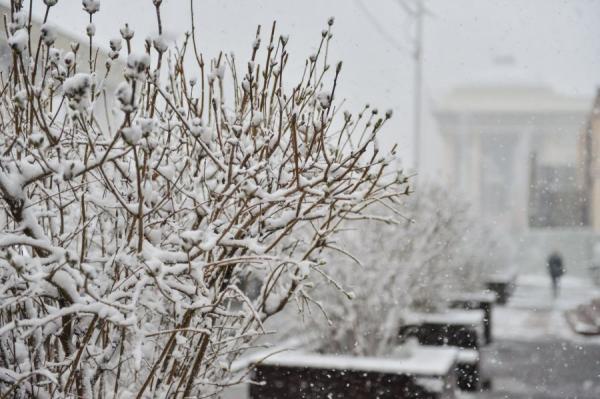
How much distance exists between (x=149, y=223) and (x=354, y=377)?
161 inches

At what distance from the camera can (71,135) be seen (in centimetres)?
282

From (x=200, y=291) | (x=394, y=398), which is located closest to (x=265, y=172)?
(x=200, y=291)

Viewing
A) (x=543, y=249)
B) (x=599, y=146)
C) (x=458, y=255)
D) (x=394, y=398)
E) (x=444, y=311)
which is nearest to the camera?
(x=394, y=398)

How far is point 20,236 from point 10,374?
51 cm

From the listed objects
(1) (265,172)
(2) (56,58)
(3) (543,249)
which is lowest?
(3) (543,249)

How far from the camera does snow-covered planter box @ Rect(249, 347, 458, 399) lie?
6.29 m

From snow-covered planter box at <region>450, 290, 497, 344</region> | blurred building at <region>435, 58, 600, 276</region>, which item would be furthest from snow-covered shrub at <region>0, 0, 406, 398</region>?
blurred building at <region>435, 58, 600, 276</region>

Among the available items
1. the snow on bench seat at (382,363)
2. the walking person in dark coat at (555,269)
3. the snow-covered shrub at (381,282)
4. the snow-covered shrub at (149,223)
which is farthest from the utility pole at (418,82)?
the snow-covered shrub at (149,223)

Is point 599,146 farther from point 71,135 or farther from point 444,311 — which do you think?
point 71,135

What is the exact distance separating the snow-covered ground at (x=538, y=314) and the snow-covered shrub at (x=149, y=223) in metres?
12.3

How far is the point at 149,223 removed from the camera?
106 inches

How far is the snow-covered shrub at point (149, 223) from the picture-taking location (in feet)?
7.89

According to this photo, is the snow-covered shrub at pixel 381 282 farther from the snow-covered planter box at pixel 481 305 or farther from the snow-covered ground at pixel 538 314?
the snow-covered ground at pixel 538 314

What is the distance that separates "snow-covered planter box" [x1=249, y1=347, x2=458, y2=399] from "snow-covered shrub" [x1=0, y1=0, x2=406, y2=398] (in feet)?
10.8
